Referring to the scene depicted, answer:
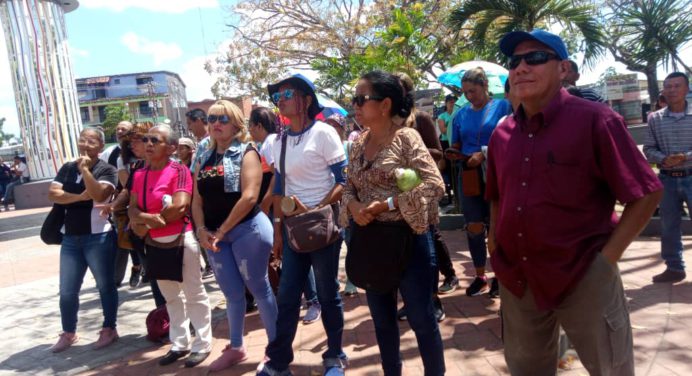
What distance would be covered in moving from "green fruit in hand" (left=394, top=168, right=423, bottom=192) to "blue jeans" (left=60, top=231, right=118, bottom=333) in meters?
3.06

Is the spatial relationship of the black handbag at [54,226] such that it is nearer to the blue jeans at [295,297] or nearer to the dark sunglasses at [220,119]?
the dark sunglasses at [220,119]

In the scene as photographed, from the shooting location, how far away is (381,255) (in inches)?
107

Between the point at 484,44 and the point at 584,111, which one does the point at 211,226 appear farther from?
the point at 484,44

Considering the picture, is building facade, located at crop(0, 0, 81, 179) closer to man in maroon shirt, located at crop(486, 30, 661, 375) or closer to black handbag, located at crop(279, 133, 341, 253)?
black handbag, located at crop(279, 133, 341, 253)

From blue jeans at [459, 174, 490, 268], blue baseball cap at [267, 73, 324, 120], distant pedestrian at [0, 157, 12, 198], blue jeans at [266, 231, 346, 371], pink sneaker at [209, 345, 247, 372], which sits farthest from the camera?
distant pedestrian at [0, 157, 12, 198]

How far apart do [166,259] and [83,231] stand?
1092 millimetres

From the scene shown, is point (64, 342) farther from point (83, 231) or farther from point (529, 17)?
point (529, 17)

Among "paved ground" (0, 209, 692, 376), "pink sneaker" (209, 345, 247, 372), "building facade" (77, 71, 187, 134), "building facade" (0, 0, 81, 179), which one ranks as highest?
"building facade" (77, 71, 187, 134)

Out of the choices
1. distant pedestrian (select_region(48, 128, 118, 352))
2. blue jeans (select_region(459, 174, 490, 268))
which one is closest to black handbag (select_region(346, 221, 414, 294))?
blue jeans (select_region(459, 174, 490, 268))

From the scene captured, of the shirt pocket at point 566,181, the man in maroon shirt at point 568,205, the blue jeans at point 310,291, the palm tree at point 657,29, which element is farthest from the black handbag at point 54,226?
the palm tree at point 657,29

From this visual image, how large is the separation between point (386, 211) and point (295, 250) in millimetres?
839

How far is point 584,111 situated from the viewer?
77.8 inches

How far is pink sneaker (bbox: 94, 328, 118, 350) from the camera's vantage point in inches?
184

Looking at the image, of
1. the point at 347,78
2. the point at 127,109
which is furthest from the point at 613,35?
the point at 127,109
